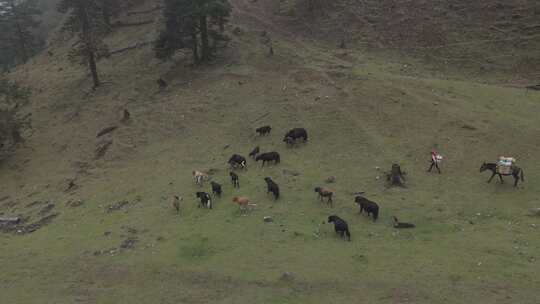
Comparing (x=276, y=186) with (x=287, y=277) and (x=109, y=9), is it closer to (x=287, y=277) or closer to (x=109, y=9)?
(x=287, y=277)

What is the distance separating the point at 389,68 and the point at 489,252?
26.4 m

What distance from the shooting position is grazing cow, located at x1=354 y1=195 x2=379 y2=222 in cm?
2038

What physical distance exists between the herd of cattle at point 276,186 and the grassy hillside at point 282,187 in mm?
530

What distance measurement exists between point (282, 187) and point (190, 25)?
23.9 meters

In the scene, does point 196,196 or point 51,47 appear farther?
point 51,47

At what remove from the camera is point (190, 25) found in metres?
43.0

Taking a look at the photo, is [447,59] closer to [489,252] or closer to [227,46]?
[227,46]

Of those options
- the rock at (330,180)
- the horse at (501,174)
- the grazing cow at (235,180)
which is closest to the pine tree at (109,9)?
the grazing cow at (235,180)

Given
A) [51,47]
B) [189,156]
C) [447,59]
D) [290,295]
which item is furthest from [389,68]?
→ [51,47]

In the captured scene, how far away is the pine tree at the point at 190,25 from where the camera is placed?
41.6 meters

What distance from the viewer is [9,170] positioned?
3641 centimetres

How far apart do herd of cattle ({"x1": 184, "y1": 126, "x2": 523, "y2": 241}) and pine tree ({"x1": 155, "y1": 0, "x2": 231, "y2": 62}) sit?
1505 centimetres

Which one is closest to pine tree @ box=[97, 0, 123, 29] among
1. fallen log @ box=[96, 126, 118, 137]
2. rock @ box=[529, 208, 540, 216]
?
fallen log @ box=[96, 126, 118, 137]

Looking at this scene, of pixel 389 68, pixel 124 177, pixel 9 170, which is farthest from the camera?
pixel 389 68
